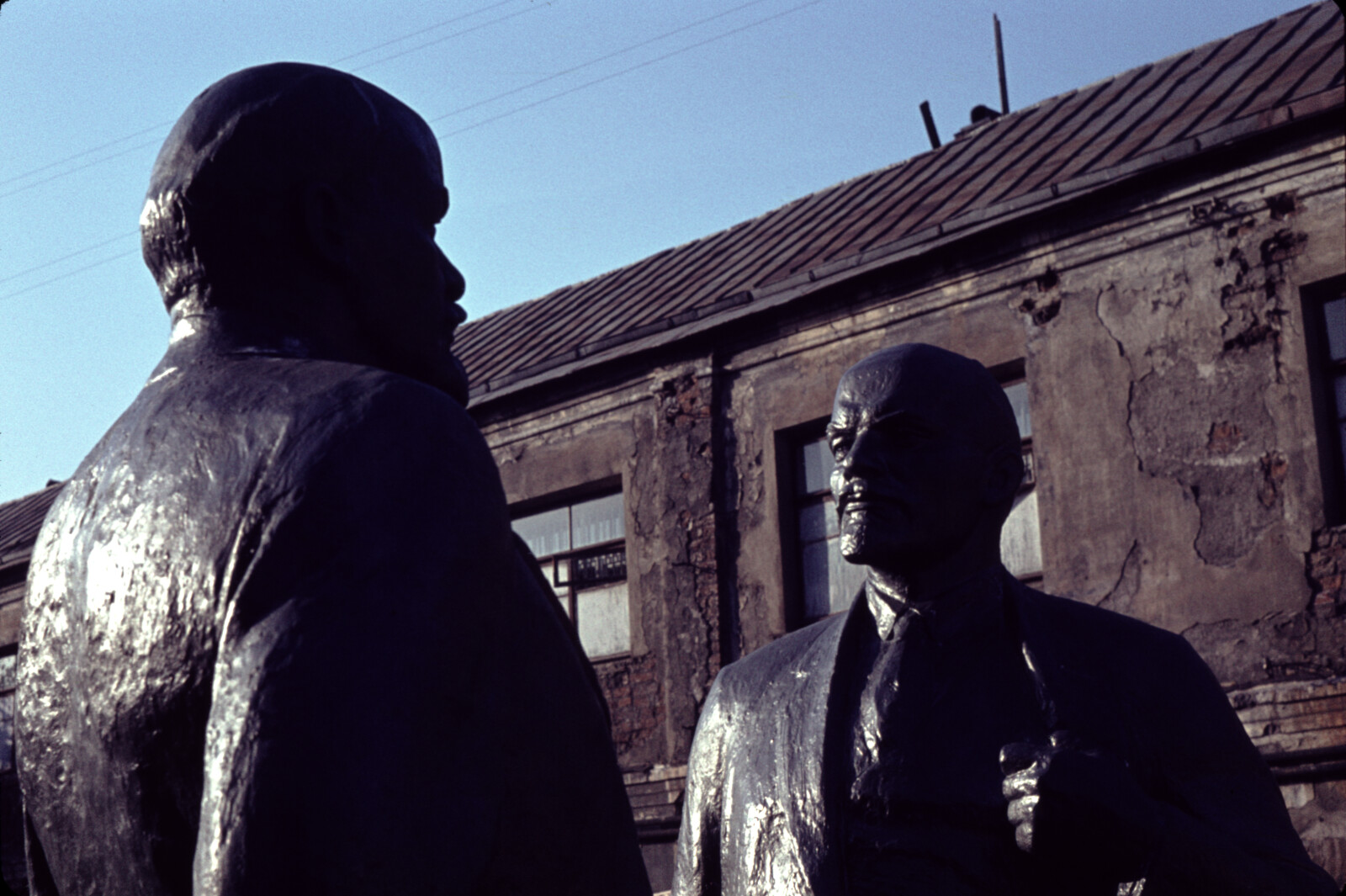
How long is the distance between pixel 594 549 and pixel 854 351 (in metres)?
2.91

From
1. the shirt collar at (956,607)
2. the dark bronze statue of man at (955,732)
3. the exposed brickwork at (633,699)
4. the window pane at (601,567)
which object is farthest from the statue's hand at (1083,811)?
the window pane at (601,567)

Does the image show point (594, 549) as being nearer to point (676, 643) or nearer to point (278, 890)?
point (676, 643)

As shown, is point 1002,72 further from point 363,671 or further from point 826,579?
point 363,671

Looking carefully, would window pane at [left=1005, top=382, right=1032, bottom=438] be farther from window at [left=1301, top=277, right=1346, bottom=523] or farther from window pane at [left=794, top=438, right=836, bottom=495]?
window at [left=1301, top=277, right=1346, bottom=523]

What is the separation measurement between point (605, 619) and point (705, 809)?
10281 millimetres

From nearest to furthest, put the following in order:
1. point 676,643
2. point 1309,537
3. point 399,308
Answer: point 399,308 < point 1309,537 < point 676,643

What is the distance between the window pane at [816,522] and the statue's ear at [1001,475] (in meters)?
8.77

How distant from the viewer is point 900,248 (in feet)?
38.1

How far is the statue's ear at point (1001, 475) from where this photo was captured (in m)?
3.12

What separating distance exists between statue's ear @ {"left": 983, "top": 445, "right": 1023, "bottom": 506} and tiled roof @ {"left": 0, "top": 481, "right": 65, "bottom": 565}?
16118 mm

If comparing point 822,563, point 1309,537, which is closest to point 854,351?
point 822,563

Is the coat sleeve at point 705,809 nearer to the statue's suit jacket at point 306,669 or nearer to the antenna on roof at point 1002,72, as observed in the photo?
the statue's suit jacket at point 306,669

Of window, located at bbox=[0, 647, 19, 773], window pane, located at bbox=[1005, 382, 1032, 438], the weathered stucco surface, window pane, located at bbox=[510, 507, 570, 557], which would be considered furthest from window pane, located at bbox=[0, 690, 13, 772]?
window pane, located at bbox=[1005, 382, 1032, 438]

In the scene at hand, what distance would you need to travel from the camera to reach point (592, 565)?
1345cm
